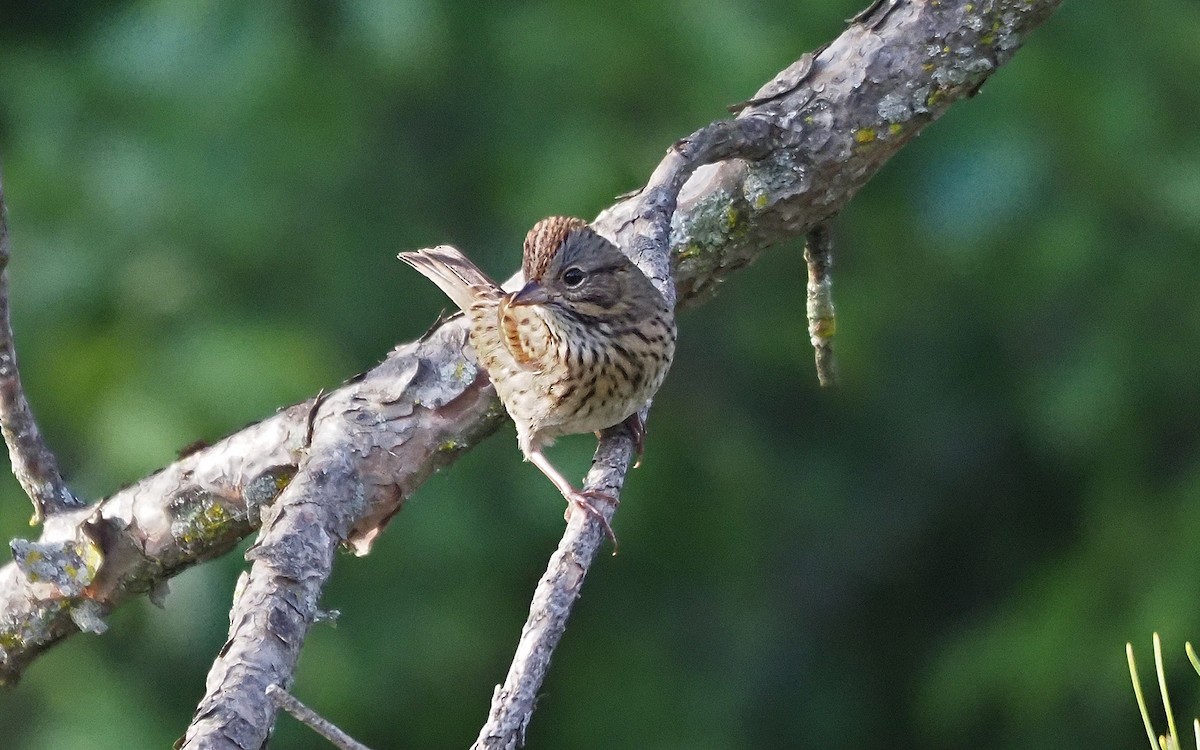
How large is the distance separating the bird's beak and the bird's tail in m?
0.22

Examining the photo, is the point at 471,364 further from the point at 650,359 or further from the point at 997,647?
the point at 997,647

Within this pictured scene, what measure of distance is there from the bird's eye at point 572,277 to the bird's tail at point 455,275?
0.87ft

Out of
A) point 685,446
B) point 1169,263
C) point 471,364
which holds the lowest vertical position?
point 471,364

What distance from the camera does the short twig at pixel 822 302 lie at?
294cm

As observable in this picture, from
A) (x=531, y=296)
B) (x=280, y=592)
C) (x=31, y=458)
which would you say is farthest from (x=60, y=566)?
(x=531, y=296)

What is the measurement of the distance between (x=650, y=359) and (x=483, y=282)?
51 cm

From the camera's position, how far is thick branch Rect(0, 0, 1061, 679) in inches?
101

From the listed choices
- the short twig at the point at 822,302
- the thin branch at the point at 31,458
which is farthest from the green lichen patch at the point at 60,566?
the short twig at the point at 822,302

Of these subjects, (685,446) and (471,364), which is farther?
(685,446)

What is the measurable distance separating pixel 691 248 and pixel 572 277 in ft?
0.94

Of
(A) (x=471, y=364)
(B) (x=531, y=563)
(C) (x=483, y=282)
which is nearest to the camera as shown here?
(A) (x=471, y=364)

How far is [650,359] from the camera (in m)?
2.87

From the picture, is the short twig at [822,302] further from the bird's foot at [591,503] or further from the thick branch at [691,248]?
the bird's foot at [591,503]

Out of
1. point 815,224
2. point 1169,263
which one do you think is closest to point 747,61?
point 1169,263
